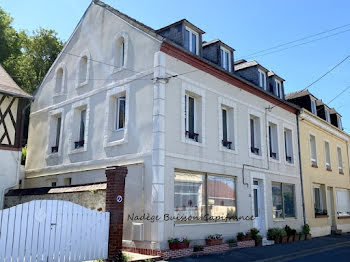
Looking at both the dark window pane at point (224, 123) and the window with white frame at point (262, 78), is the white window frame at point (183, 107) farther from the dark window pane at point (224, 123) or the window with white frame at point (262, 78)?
the window with white frame at point (262, 78)

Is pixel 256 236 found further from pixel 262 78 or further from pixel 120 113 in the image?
pixel 262 78

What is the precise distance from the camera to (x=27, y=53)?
77.1 ft

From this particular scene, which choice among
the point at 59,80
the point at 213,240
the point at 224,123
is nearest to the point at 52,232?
the point at 213,240

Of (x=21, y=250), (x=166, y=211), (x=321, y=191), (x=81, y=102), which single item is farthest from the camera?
(x=321, y=191)

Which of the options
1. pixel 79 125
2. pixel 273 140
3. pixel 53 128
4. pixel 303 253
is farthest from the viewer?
pixel 273 140

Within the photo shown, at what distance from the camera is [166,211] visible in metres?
9.78

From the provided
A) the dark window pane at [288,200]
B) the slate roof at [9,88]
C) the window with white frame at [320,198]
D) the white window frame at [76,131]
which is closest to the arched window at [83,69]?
the white window frame at [76,131]

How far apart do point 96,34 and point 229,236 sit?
29.0 feet

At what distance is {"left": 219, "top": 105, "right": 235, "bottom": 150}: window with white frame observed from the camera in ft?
42.3

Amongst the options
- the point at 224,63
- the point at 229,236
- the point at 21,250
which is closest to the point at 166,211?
the point at 229,236

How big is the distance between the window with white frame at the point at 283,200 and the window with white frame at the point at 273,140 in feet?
4.26

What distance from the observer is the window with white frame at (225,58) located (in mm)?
13969

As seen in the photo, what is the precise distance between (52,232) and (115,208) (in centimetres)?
154

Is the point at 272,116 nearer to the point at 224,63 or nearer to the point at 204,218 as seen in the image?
the point at 224,63
